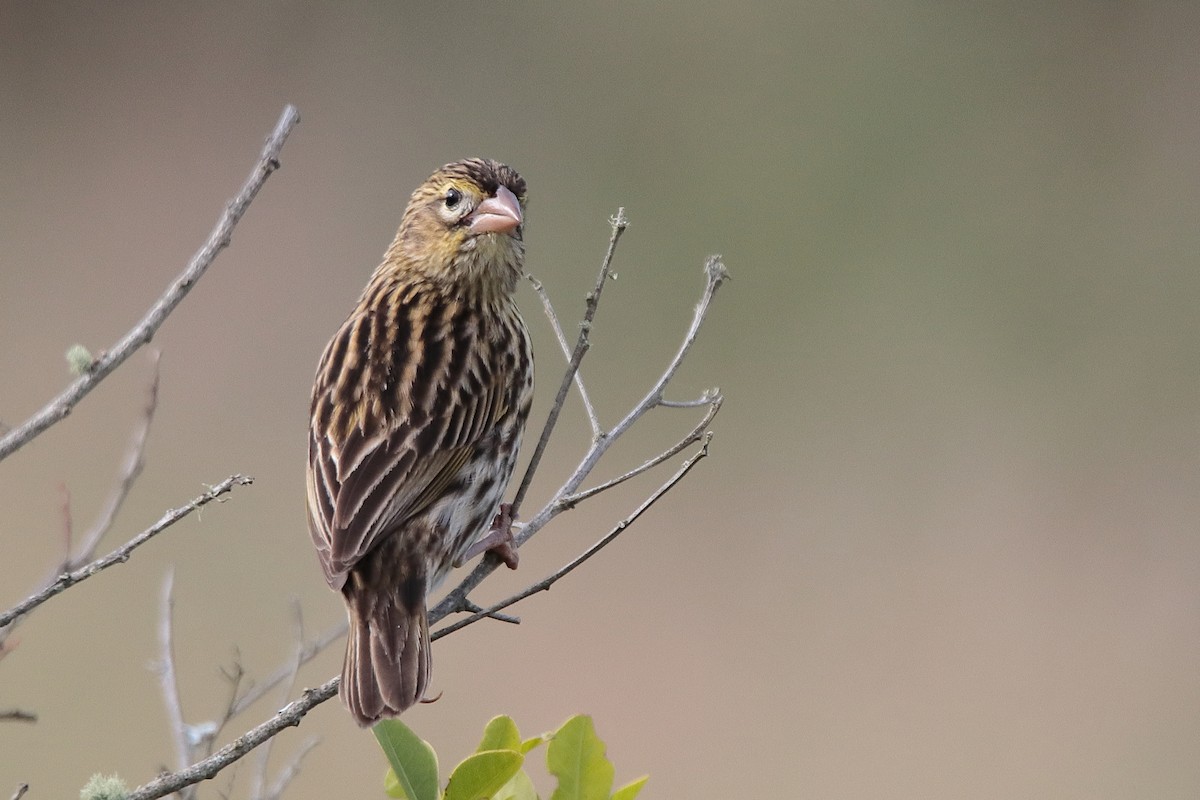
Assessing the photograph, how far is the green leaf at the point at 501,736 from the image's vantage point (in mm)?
2230

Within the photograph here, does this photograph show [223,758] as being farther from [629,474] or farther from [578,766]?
[629,474]

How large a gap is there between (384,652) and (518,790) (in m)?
0.60

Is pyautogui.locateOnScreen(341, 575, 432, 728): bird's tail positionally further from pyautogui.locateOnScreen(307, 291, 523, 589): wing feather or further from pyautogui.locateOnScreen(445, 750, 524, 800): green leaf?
pyautogui.locateOnScreen(445, 750, 524, 800): green leaf

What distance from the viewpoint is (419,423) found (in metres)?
3.07

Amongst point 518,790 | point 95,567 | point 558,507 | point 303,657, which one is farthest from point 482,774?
point 303,657

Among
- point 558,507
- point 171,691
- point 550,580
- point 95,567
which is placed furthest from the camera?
point 558,507

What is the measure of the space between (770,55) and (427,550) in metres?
6.43

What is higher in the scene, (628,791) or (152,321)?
(152,321)

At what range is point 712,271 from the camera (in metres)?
2.95

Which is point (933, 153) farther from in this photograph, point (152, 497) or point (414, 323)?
point (414, 323)

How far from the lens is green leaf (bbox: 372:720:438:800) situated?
2.08 m

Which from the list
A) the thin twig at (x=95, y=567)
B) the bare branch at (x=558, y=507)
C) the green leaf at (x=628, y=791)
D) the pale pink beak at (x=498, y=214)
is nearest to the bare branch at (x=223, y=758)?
the bare branch at (x=558, y=507)

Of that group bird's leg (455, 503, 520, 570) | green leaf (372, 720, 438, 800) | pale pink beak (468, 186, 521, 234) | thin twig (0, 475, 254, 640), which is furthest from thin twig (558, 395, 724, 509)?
thin twig (0, 475, 254, 640)

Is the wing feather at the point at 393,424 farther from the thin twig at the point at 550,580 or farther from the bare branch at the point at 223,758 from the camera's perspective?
the bare branch at the point at 223,758
